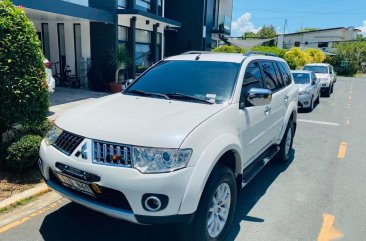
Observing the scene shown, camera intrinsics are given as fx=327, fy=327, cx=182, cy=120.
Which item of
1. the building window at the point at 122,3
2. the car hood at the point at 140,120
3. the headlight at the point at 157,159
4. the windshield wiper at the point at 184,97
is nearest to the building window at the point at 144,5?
the building window at the point at 122,3

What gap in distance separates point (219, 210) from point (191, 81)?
1.66m

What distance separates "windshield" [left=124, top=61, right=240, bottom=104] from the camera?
154 inches

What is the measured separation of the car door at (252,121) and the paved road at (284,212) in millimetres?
718

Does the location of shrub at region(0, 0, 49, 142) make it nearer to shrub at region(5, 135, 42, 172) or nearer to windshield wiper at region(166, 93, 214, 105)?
shrub at region(5, 135, 42, 172)

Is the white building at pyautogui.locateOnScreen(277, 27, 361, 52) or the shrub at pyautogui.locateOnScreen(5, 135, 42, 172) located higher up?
the white building at pyautogui.locateOnScreen(277, 27, 361, 52)

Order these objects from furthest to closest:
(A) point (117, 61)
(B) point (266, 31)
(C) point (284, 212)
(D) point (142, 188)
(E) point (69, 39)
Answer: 1. (B) point (266, 31)
2. (E) point (69, 39)
3. (A) point (117, 61)
4. (C) point (284, 212)
5. (D) point (142, 188)

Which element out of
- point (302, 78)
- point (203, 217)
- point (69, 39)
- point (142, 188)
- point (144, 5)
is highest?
point (144, 5)

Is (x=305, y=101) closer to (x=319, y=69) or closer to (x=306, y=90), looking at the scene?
(x=306, y=90)

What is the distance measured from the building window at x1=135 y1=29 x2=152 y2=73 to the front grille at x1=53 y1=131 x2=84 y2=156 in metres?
14.8

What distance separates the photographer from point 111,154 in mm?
2830

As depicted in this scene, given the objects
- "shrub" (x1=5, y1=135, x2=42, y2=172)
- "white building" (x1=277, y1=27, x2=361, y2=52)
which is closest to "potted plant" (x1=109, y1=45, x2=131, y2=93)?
"shrub" (x1=5, y1=135, x2=42, y2=172)

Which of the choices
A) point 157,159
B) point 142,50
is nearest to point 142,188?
point 157,159

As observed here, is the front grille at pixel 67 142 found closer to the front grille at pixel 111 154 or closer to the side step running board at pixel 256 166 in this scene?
the front grille at pixel 111 154

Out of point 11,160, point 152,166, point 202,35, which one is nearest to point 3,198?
point 11,160
